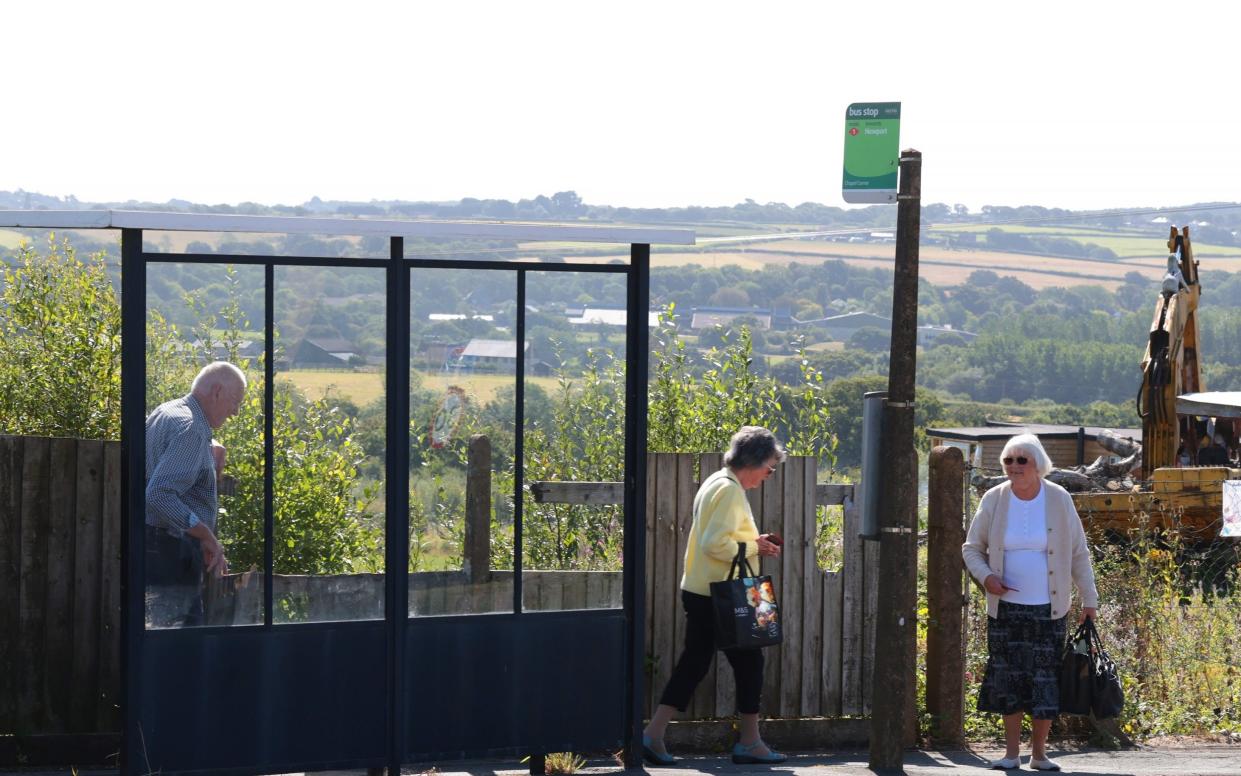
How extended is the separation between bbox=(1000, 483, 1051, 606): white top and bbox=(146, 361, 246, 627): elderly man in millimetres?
3867

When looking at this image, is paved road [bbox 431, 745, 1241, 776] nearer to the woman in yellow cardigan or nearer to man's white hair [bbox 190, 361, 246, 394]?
the woman in yellow cardigan

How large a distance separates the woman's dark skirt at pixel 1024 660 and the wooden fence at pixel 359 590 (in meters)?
0.69

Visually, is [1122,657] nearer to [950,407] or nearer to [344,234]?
[344,234]

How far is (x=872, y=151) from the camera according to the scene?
7.05 m

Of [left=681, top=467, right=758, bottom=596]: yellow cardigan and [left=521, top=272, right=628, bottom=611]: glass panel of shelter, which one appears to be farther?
[left=681, top=467, right=758, bottom=596]: yellow cardigan

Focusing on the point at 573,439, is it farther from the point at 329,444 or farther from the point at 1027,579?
the point at 1027,579

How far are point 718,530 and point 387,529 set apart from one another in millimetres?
1609

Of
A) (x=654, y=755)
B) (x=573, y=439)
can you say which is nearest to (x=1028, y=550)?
(x=654, y=755)

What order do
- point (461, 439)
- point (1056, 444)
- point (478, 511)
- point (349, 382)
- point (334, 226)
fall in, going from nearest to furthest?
point (334, 226), point (349, 382), point (461, 439), point (478, 511), point (1056, 444)

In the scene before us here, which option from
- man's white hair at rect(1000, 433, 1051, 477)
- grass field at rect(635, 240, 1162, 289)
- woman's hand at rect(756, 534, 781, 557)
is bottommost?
woman's hand at rect(756, 534, 781, 557)

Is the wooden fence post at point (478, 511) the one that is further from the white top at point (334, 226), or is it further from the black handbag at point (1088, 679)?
the black handbag at point (1088, 679)

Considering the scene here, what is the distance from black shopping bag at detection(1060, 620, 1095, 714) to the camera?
741 cm

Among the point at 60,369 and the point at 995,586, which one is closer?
the point at 995,586

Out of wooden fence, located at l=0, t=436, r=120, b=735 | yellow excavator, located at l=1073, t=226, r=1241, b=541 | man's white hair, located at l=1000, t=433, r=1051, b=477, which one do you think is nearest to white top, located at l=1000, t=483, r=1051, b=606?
man's white hair, located at l=1000, t=433, r=1051, b=477
